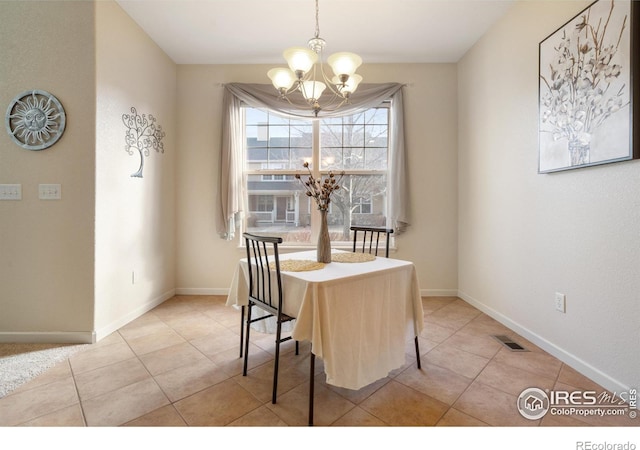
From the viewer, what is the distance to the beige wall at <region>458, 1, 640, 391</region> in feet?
5.36

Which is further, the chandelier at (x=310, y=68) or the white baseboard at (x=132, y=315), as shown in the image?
the white baseboard at (x=132, y=315)

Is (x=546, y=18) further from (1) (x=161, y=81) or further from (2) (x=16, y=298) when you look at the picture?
(2) (x=16, y=298)

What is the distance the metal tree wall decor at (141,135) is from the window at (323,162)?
0.97 m

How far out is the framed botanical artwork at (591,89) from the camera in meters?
1.54

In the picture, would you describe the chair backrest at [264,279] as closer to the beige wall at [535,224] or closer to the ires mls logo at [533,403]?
the ires mls logo at [533,403]

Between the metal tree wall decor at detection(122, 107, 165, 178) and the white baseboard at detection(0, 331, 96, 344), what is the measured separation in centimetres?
142

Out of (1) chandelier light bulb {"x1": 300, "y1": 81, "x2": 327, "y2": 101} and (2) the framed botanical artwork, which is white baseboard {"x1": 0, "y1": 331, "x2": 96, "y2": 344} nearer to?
(1) chandelier light bulb {"x1": 300, "y1": 81, "x2": 327, "y2": 101}

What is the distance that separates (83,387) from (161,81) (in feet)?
9.70

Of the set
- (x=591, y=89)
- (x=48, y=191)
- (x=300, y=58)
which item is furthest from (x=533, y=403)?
(x=48, y=191)

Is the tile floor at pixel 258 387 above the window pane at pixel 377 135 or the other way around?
the other way around

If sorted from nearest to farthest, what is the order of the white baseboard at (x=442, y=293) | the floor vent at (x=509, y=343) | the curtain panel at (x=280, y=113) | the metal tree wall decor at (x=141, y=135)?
the floor vent at (x=509, y=343)
the metal tree wall decor at (x=141, y=135)
the curtain panel at (x=280, y=113)
the white baseboard at (x=442, y=293)
